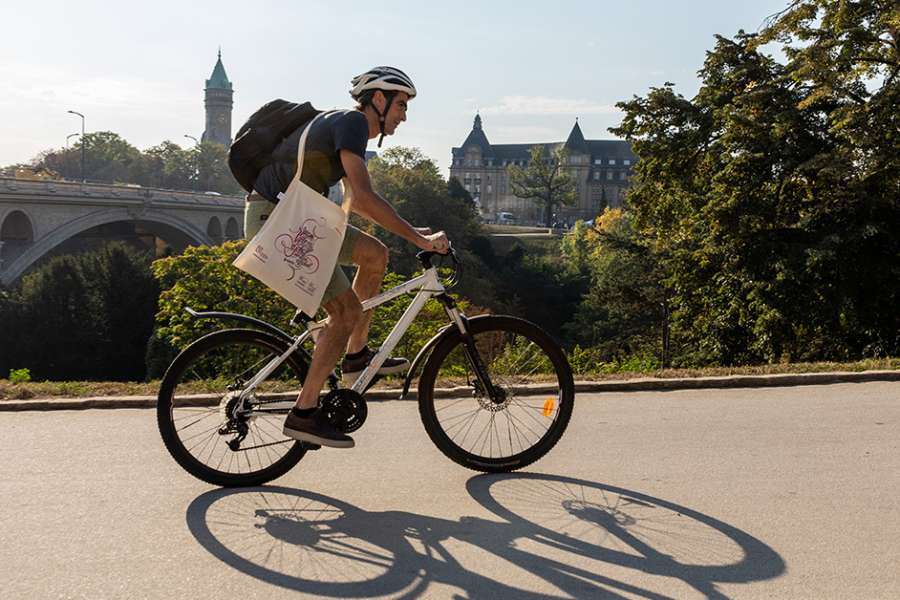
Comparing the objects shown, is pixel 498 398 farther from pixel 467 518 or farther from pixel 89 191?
pixel 89 191

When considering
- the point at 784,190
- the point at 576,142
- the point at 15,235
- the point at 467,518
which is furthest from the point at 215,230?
the point at 576,142

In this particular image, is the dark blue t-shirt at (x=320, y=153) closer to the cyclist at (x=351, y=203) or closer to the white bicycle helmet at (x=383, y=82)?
the cyclist at (x=351, y=203)

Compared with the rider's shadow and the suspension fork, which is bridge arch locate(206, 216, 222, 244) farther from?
the rider's shadow

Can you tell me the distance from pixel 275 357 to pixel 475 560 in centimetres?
133

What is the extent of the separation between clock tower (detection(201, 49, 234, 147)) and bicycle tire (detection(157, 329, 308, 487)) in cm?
19440

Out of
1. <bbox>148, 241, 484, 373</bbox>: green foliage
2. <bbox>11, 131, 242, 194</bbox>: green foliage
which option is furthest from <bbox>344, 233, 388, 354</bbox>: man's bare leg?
<bbox>11, 131, 242, 194</bbox>: green foliage

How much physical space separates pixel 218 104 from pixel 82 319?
158 meters

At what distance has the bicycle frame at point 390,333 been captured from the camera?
3979mm

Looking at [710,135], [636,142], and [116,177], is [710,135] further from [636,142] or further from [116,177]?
[116,177]

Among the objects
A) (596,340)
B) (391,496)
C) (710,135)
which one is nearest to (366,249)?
(391,496)

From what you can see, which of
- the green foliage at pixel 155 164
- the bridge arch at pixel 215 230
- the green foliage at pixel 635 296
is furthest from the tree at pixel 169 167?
the green foliage at pixel 635 296

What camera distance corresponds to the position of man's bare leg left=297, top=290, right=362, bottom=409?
3875mm

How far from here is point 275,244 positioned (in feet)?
12.3

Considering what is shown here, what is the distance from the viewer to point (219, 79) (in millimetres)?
195625
